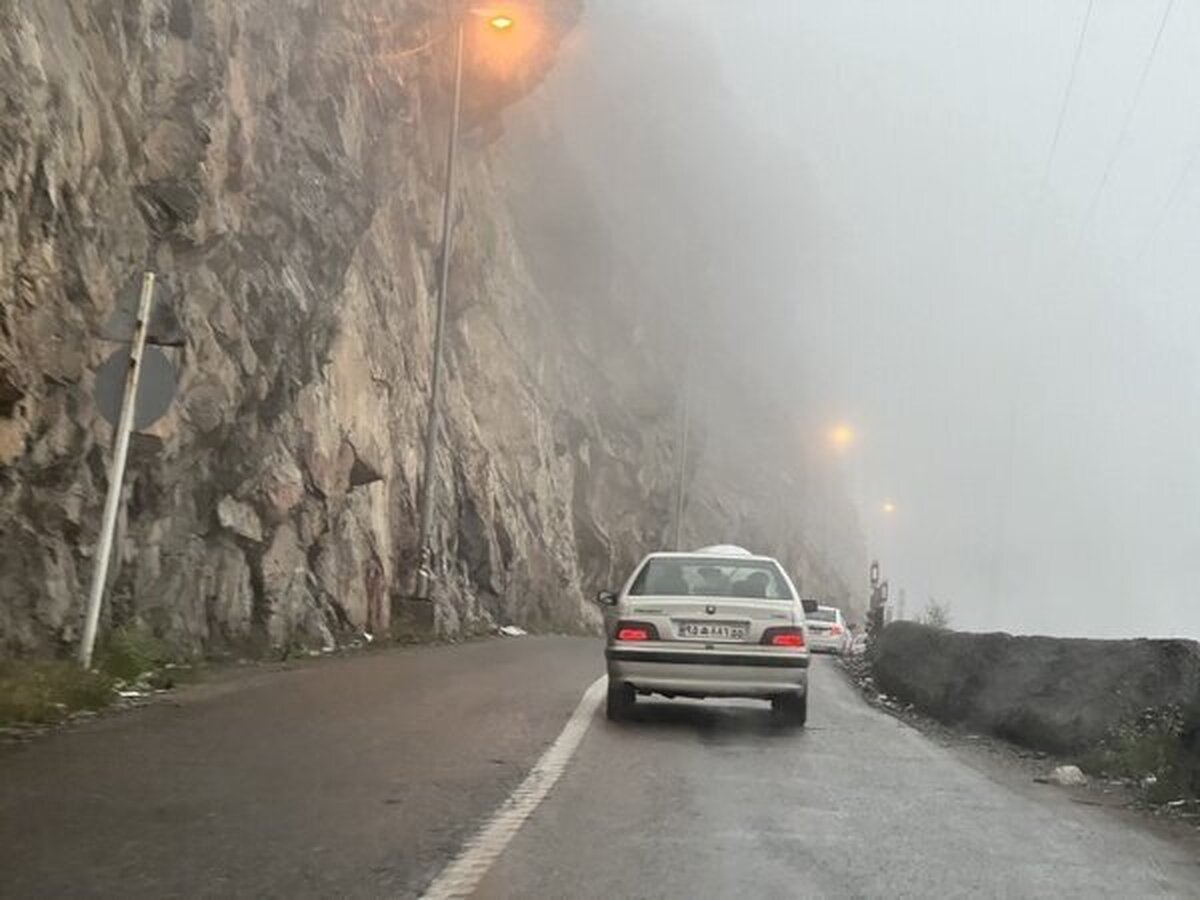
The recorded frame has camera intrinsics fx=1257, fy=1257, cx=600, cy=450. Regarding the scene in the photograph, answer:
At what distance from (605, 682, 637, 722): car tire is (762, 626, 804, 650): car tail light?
137 cm

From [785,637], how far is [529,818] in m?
5.23

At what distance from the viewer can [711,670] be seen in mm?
11375

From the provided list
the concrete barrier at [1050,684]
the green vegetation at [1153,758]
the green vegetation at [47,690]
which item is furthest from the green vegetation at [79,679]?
the concrete barrier at [1050,684]

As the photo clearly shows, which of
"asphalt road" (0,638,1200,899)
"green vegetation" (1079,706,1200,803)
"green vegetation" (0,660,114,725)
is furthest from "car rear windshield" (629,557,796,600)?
"green vegetation" (0,660,114,725)

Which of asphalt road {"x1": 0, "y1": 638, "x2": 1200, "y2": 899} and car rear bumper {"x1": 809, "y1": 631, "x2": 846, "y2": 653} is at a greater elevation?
car rear bumper {"x1": 809, "y1": 631, "x2": 846, "y2": 653}

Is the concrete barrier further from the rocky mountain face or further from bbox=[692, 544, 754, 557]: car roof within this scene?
the rocky mountain face

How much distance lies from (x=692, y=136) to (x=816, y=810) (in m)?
96.3

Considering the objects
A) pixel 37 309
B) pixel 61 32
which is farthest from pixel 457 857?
pixel 61 32

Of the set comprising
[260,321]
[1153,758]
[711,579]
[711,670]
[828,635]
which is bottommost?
[1153,758]

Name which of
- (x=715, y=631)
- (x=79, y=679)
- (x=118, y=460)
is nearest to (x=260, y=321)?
(x=118, y=460)

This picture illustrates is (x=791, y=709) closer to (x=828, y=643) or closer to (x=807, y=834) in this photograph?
(x=807, y=834)

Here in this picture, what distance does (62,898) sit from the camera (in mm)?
4773

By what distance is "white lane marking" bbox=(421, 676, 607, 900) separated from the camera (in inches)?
204

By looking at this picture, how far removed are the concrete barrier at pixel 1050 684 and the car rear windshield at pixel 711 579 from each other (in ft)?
8.12
